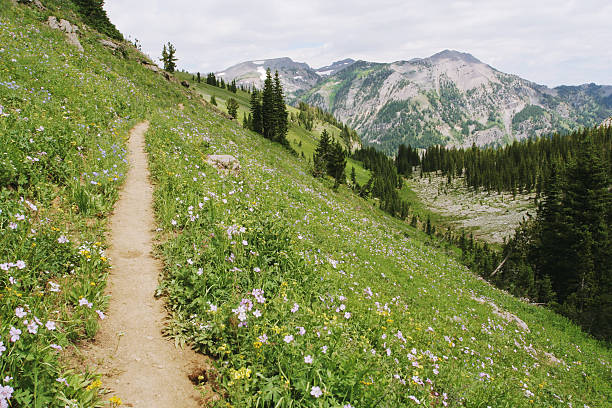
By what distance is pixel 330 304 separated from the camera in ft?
21.3

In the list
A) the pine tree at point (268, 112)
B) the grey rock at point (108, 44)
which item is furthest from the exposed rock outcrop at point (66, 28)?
the pine tree at point (268, 112)

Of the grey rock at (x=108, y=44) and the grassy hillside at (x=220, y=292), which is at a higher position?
the grey rock at (x=108, y=44)

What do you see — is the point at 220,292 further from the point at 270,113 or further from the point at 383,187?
the point at 383,187

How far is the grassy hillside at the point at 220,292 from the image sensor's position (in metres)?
3.80

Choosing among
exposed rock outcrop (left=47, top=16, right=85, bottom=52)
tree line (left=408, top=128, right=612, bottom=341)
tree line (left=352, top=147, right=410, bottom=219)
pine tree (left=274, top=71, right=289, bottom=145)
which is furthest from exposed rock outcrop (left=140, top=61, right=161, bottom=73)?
tree line (left=352, top=147, right=410, bottom=219)

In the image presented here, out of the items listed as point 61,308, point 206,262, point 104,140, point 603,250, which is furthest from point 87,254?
point 603,250

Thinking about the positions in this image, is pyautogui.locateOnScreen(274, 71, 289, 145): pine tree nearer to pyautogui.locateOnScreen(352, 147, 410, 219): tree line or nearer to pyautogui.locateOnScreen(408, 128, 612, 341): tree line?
pyautogui.locateOnScreen(352, 147, 410, 219): tree line

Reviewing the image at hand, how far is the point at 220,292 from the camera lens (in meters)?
5.29

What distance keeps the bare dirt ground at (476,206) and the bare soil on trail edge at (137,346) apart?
395ft

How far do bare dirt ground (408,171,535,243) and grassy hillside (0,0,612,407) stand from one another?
113m

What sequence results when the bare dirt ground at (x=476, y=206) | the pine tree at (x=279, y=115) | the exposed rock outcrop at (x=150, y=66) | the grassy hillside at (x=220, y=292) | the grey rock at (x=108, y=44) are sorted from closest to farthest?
1. the grassy hillside at (x=220, y=292)
2. the grey rock at (x=108, y=44)
3. the exposed rock outcrop at (x=150, y=66)
4. the pine tree at (x=279, y=115)
5. the bare dirt ground at (x=476, y=206)

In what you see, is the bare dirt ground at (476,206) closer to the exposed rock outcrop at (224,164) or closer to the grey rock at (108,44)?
the exposed rock outcrop at (224,164)

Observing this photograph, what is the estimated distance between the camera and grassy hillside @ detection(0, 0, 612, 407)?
3.80 metres

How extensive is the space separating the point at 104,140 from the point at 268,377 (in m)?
10.5
